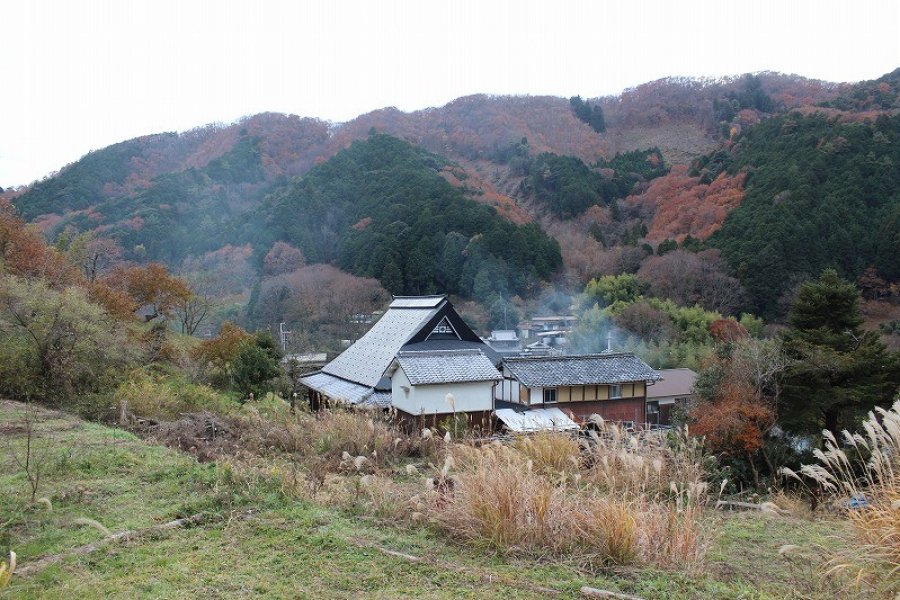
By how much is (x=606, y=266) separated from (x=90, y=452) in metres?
33.4

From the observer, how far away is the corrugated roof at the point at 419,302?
18.5 metres

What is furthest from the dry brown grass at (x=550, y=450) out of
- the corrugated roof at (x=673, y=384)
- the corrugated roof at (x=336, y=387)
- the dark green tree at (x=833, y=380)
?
the corrugated roof at (x=673, y=384)

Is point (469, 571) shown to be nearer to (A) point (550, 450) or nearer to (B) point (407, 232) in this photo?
(A) point (550, 450)

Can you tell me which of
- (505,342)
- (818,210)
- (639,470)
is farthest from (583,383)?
(818,210)

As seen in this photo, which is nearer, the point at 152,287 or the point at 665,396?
the point at 152,287

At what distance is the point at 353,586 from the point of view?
304 centimetres

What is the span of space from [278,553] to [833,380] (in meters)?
13.3

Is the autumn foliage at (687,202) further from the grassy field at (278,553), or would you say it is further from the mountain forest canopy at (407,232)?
the grassy field at (278,553)

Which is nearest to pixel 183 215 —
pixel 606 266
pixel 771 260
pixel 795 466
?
pixel 606 266

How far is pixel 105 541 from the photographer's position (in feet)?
11.6

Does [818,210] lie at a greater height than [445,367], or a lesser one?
greater

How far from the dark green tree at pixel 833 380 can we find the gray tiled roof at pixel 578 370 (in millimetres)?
4701

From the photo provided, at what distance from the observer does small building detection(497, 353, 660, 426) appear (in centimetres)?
1728

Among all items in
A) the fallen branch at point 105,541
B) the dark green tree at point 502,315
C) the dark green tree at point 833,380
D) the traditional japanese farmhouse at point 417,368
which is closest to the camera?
the fallen branch at point 105,541
